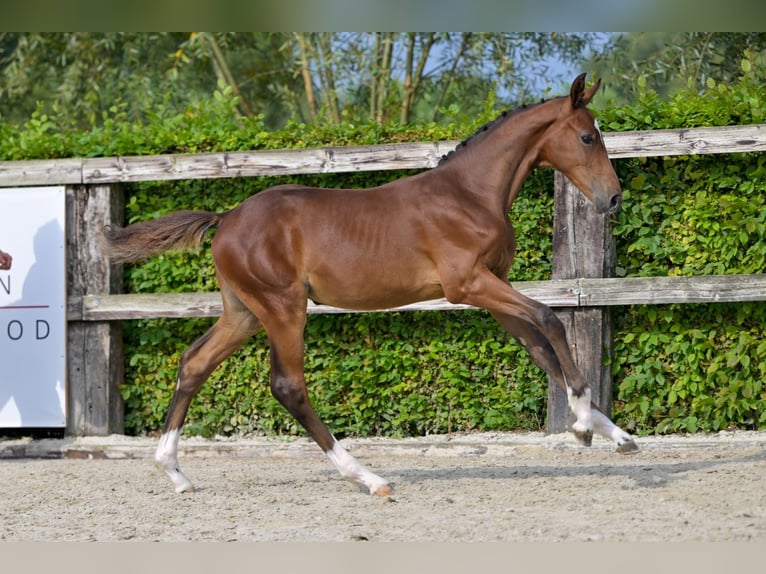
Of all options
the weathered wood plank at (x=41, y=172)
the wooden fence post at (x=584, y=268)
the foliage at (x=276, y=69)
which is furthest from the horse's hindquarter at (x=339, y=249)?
the foliage at (x=276, y=69)

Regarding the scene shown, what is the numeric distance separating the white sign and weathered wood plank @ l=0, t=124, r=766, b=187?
0.62 ft

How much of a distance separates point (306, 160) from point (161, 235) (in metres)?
1.46

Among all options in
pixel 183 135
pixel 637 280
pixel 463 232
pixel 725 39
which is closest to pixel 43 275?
pixel 183 135

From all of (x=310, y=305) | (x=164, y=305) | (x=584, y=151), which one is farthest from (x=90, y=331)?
(x=584, y=151)

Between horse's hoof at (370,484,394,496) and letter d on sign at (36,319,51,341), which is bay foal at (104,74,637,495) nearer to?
horse's hoof at (370,484,394,496)

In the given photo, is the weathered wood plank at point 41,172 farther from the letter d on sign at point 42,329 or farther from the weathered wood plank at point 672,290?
the weathered wood plank at point 672,290

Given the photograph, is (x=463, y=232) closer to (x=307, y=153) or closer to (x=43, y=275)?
(x=307, y=153)

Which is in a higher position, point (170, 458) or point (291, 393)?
point (291, 393)

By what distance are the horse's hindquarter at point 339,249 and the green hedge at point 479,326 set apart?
5.05 feet

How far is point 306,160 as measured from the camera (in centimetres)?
655

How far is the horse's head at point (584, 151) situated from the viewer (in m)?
4.92

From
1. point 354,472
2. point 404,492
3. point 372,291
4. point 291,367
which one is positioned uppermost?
point 372,291

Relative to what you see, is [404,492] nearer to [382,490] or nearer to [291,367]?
[382,490]

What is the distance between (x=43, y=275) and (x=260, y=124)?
6.70ft
